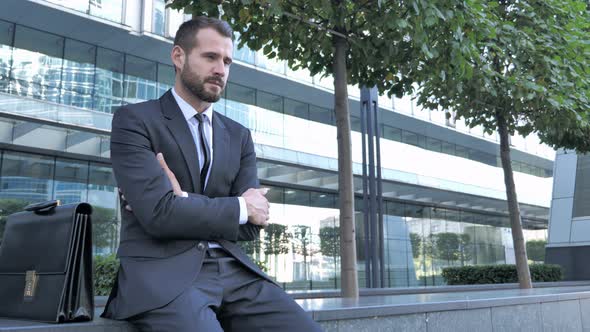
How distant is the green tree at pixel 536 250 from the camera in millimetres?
37344

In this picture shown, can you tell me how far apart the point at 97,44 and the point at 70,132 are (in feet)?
11.2

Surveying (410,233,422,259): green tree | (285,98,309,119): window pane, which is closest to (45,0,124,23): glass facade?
(285,98,309,119): window pane

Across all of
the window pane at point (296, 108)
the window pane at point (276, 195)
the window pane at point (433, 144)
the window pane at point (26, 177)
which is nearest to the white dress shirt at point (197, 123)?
the window pane at point (26, 177)

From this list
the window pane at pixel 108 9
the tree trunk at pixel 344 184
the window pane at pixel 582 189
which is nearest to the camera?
the tree trunk at pixel 344 184

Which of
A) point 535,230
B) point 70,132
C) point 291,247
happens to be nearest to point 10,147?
point 70,132

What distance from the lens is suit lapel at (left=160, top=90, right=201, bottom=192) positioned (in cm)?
277

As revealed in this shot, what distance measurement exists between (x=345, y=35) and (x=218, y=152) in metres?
3.95

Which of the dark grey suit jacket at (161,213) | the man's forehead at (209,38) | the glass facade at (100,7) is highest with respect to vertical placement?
the glass facade at (100,7)

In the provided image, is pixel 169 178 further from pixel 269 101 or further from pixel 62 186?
pixel 269 101

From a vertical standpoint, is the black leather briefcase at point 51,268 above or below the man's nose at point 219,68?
below

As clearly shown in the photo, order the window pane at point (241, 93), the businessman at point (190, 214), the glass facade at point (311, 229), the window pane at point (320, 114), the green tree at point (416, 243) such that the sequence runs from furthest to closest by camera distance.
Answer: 1. the green tree at point (416, 243)
2. the window pane at point (320, 114)
3. the window pane at point (241, 93)
4. the glass facade at point (311, 229)
5. the businessman at point (190, 214)

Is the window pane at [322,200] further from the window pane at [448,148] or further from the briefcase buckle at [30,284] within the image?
the briefcase buckle at [30,284]

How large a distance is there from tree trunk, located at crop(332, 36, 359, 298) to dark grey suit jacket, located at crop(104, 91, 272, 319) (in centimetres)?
316

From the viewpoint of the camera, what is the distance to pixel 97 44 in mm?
18844
